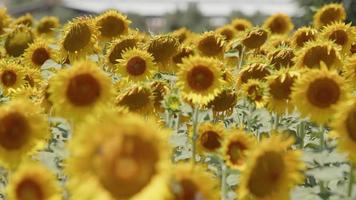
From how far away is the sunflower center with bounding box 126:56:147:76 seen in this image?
438cm

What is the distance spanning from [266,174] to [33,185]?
81 centimetres

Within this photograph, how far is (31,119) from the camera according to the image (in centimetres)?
290

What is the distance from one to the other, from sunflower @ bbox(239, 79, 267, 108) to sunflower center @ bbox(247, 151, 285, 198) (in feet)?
3.80

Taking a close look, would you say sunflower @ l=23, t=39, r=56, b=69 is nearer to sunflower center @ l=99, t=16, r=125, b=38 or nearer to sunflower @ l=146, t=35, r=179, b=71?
sunflower center @ l=99, t=16, r=125, b=38

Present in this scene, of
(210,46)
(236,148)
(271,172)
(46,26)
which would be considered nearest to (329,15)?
(210,46)

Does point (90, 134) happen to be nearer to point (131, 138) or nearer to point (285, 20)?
point (131, 138)

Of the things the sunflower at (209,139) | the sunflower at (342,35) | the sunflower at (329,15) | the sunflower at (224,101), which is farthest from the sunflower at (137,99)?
the sunflower at (329,15)

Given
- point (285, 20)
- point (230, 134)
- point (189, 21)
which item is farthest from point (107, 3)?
point (230, 134)

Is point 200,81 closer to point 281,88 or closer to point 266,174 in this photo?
point 281,88

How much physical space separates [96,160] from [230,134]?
116 centimetres

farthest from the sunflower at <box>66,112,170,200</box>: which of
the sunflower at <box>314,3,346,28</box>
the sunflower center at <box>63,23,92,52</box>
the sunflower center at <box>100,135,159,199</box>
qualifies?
the sunflower at <box>314,3,346,28</box>

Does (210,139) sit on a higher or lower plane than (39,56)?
lower

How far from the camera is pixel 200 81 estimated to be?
3.67m

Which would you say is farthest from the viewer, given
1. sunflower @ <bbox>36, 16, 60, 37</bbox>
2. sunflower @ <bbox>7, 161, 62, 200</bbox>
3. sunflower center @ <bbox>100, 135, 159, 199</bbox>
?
sunflower @ <bbox>36, 16, 60, 37</bbox>
